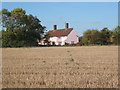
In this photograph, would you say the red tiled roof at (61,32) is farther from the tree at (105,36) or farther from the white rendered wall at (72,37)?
the tree at (105,36)

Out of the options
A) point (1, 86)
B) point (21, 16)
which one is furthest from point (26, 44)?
point (1, 86)

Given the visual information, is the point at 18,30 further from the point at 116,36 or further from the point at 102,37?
the point at 116,36

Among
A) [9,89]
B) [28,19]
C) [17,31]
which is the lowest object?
[9,89]

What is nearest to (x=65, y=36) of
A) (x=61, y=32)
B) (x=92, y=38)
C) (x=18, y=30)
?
(x=61, y=32)

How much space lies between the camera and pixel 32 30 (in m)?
52.2

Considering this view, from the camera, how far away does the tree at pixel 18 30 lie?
159 ft

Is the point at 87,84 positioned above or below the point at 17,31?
below

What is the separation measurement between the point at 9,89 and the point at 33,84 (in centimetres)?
69

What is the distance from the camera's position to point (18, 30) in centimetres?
4888

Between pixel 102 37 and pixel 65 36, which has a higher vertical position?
pixel 65 36

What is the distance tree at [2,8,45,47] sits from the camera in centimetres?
4838

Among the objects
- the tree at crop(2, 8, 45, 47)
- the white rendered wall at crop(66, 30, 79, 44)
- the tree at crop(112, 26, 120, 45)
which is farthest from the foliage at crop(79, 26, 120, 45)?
the tree at crop(2, 8, 45, 47)

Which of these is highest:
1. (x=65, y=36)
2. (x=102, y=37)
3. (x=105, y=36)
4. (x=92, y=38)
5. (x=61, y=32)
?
(x=61, y=32)

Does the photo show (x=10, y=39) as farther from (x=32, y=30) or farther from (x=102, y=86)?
(x=102, y=86)
